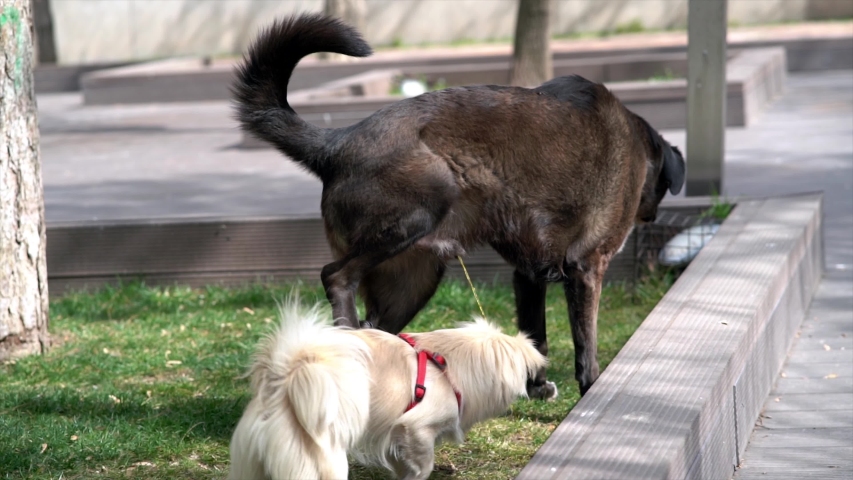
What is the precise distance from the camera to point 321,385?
10.2ft

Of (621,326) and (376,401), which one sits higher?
(376,401)

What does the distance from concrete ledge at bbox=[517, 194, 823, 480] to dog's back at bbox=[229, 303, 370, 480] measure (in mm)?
593

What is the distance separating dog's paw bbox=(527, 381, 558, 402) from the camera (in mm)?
4816

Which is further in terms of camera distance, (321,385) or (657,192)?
(657,192)

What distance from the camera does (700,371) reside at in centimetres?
380

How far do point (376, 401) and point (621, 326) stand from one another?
9.74 feet

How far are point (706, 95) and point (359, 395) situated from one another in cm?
516

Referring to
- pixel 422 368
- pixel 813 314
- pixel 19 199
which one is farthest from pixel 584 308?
pixel 19 199

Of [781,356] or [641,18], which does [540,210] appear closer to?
[781,356]

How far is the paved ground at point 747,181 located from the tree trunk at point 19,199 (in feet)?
5.28

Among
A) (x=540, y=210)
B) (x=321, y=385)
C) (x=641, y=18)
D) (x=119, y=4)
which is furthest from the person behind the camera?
(x=119, y=4)

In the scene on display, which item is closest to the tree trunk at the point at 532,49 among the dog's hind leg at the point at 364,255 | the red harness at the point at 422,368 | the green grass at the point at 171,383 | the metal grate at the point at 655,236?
the metal grate at the point at 655,236

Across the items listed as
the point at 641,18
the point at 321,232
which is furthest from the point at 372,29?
the point at 321,232

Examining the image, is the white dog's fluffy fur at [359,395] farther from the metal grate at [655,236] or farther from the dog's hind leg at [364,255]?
the metal grate at [655,236]
